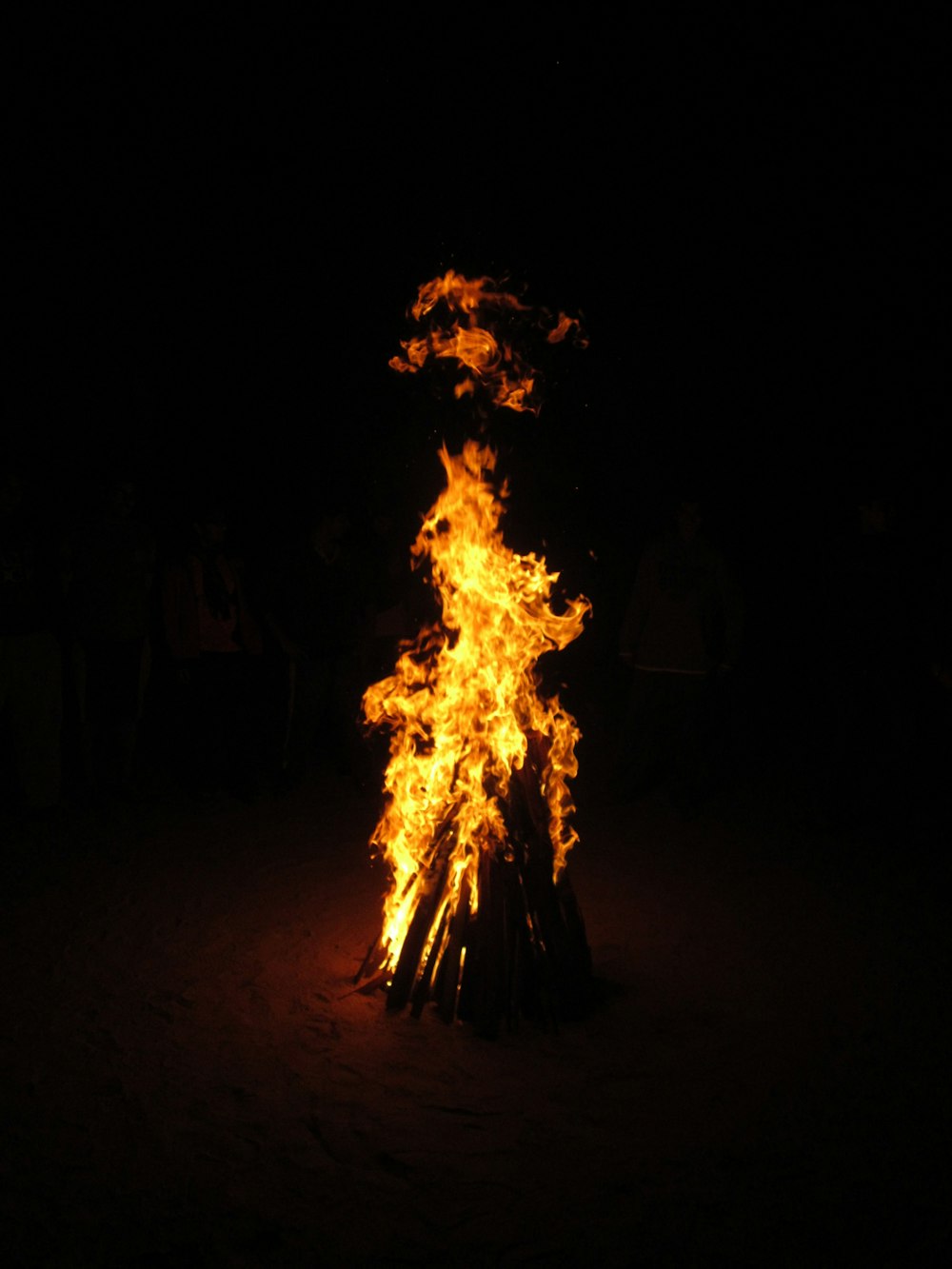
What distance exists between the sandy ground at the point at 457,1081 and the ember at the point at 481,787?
23 centimetres

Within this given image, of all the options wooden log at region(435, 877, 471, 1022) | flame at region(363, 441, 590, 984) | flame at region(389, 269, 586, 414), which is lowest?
wooden log at region(435, 877, 471, 1022)

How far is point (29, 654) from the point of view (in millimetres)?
7383

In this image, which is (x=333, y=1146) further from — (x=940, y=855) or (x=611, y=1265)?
(x=940, y=855)

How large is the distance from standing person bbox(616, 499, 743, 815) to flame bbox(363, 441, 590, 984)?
99.9 inches

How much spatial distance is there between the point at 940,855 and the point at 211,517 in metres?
5.71

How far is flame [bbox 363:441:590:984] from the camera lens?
4.95 m

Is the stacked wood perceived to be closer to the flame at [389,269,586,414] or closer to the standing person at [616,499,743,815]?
the flame at [389,269,586,414]

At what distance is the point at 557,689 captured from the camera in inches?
526

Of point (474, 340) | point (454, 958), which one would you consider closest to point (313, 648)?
point (474, 340)

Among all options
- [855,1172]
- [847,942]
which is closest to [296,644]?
[847,942]

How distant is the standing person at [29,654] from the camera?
282 inches

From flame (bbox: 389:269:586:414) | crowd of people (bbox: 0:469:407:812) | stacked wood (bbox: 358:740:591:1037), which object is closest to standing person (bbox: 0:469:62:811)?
crowd of people (bbox: 0:469:407:812)

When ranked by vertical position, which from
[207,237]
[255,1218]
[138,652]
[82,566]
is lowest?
[255,1218]

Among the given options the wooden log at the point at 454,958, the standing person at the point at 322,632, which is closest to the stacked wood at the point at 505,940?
the wooden log at the point at 454,958
